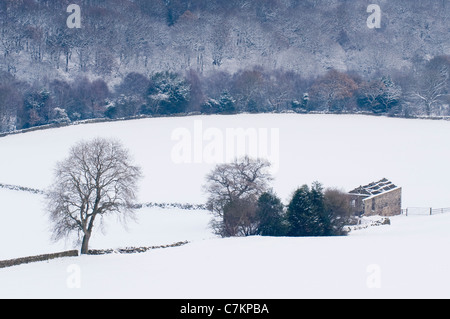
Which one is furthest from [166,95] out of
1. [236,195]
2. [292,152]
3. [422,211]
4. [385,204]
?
[422,211]

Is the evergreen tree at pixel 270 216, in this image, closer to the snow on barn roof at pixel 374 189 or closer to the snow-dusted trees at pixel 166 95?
the snow on barn roof at pixel 374 189

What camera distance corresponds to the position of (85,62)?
350 feet

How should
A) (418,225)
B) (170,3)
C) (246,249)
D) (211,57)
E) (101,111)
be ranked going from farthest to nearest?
(170,3), (211,57), (101,111), (418,225), (246,249)

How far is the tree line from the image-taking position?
80750 mm

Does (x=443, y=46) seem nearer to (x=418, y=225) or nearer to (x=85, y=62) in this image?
(x=85, y=62)

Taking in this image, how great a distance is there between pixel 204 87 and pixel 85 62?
74.7ft

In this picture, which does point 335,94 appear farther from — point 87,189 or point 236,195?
point 87,189

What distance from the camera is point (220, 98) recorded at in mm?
81375

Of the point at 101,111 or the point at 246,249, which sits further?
the point at 101,111

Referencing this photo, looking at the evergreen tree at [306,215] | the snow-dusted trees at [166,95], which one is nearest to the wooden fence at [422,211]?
the evergreen tree at [306,215]

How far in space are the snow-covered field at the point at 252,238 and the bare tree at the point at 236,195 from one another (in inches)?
70.7

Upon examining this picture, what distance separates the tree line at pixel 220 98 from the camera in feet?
265

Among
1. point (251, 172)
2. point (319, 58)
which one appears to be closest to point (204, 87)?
point (319, 58)

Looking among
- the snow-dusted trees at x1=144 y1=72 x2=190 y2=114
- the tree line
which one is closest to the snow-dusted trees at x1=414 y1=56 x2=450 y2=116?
the tree line
